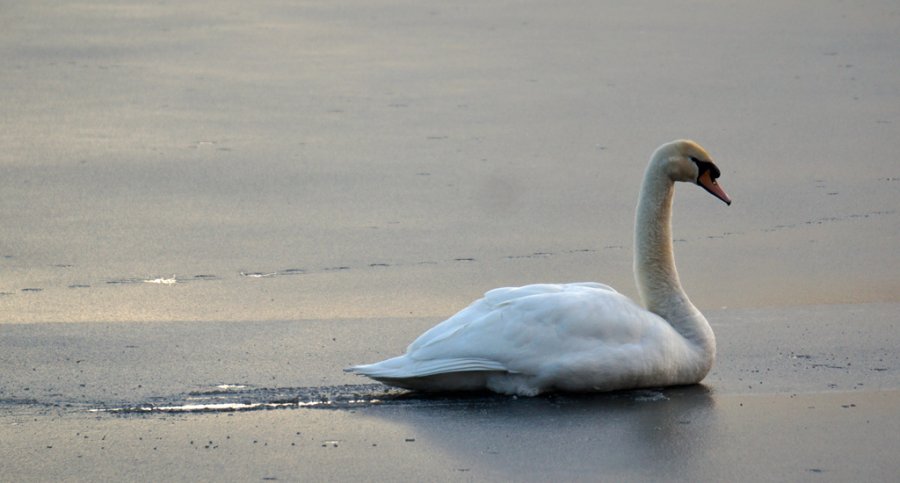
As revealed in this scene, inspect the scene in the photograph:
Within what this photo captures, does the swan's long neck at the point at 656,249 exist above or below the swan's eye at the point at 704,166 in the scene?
below

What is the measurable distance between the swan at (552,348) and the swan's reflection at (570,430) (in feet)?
0.23

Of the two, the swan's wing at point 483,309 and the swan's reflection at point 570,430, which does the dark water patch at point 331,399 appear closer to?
the swan's reflection at point 570,430

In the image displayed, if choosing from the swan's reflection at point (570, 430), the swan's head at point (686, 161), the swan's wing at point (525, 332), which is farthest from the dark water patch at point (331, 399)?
the swan's head at point (686, 161)

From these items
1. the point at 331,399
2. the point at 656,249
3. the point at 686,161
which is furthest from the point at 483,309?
the point at 686,161

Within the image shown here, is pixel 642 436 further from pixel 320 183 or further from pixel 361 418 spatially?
pixel 320 183

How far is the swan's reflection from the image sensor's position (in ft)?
16.2

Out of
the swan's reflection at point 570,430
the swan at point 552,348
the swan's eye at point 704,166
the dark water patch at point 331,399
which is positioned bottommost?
the swan's reflection at point 570,430

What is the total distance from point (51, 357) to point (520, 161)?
448cm

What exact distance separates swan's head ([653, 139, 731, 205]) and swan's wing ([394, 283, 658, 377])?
64 cm

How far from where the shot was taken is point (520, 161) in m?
10.0

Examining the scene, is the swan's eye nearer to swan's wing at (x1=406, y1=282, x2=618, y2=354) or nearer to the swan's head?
the swan's head

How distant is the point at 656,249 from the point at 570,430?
1175mm

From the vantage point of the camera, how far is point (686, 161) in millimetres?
6125

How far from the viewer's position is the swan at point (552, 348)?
18.4 feet
